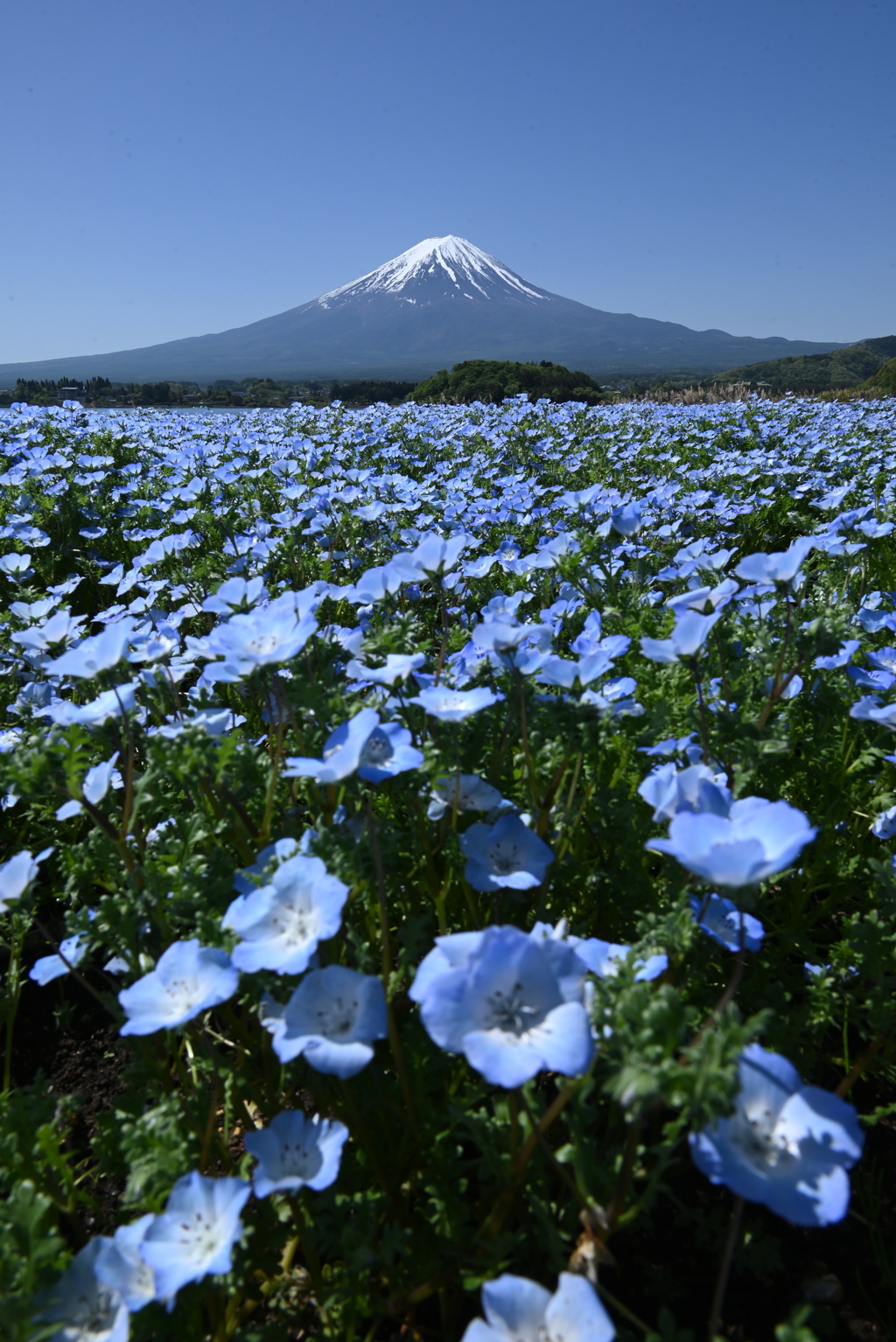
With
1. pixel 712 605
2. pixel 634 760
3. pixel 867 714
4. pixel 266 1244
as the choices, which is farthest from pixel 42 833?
pixel 867 714

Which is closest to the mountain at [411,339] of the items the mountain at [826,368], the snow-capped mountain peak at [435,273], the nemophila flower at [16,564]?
the snow-capped mountain peak at [435,273]

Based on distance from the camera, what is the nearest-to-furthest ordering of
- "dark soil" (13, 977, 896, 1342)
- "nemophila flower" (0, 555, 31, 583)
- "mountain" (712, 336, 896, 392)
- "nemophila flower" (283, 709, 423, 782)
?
"nemophila flower" (283, 709, 423, 782)
"dark soil" (13, 977, 896, 1342)
"nemophila flower" (0, 555, 31, 583)
"mountain" (712, 336, 896, 392)

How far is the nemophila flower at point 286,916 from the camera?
3.79ft

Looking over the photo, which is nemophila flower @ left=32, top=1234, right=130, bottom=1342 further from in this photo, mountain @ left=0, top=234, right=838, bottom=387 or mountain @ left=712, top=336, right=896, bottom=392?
mountain @ left=0, top=234, right=838, bottom=387

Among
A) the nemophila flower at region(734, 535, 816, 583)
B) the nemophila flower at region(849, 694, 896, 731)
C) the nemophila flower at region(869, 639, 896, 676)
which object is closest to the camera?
the nemophila flower at region(849, 694, 896, 731)

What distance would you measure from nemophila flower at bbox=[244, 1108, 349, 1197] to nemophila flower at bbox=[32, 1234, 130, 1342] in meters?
0.23

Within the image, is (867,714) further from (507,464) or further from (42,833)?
(507,464)

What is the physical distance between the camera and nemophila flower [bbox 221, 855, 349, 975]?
1154mm

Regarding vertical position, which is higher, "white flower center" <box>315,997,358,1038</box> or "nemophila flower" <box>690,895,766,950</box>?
"white flower center" <box>315,997,358,1038</box>

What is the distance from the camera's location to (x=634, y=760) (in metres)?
2.14

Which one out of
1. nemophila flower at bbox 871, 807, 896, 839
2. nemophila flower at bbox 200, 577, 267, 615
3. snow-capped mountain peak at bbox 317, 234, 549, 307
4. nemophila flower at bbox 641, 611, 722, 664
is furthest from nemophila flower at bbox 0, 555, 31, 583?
snow-capped mountain peak at bbox 317, 234, 549, 307

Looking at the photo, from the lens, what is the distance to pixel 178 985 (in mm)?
1273

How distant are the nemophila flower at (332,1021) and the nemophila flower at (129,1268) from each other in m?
0.32

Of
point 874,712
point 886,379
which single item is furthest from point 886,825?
point 886,379
